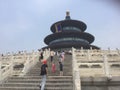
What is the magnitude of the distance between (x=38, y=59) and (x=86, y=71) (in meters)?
6.68

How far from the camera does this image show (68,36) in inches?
1667

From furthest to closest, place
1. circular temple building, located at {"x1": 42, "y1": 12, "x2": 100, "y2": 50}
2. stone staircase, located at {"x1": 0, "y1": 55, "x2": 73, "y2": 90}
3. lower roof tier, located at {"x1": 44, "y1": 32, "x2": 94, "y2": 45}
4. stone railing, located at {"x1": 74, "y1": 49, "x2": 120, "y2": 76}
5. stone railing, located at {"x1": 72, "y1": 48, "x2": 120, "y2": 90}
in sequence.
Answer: lower roof tier, located at {"x1": 44, "y1": 32, "x2": 94, "y2": 45}
circular temple building, located at {"x1": 42, "y1": 12, "x2": 100, "y2": 50}
stone railing, located at {"x1": 74, "y1": 49, "x2": 120, "y2": 76}
stone railing, located at {"x1": 72, "y1": 48, "x2": 120, "y2": 90}
stone staircase, located at {"x1": 0, "y1": 55, "x2": 73, "y2": 90}

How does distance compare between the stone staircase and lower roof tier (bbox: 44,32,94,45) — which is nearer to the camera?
the stone staircase

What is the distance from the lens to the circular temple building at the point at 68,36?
3922cm

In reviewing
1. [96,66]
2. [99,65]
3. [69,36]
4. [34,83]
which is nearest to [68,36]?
[69,36]

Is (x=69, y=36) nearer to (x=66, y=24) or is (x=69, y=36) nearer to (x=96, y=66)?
(x=66, y=24)

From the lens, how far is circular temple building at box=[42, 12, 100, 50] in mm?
39219

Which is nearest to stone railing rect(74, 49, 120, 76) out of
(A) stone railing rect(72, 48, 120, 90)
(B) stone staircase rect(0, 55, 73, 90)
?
(A) stone railing rect(72, 48, 120, 90)

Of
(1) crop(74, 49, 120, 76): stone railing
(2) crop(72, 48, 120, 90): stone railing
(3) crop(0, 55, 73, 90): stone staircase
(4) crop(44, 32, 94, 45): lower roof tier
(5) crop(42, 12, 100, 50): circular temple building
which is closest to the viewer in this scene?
(3) crop(0, 55, 73, 90): stone staircase

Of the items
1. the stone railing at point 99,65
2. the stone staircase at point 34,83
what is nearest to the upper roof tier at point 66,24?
the stone railing at point 99,65

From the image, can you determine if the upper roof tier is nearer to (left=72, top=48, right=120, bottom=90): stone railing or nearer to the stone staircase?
(left=72, top=48, right=120, bottom=90): stone railing

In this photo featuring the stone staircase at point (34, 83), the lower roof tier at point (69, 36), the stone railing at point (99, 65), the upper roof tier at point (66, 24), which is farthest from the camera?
the upper roof tier at point (66, 24)

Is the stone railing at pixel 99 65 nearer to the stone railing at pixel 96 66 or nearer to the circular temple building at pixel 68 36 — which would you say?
the stone railing at pixel 96 66

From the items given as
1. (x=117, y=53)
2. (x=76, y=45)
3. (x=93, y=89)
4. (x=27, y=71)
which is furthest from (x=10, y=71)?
(x=76, y=45)
